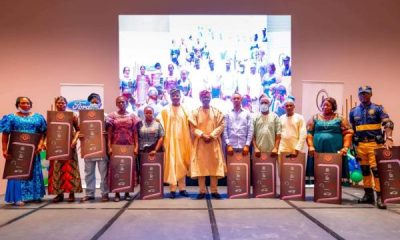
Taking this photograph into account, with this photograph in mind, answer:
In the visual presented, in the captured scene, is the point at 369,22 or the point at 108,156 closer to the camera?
the point at 108,156

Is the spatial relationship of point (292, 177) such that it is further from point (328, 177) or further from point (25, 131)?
point (25, 131)

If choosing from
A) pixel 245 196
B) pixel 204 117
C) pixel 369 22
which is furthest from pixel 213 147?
pixel 369 22

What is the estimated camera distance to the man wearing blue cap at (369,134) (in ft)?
14.8

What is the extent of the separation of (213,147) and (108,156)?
1.47 metres

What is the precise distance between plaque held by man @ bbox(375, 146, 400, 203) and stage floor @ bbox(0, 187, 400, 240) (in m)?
0.22

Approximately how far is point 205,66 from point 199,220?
3115 millimetres

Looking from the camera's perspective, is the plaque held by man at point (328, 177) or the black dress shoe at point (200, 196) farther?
the black dress shoe at point (200, 196)

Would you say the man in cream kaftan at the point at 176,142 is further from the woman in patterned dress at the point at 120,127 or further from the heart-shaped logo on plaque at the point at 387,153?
the heart-shaped logo on plaque at the point at 387,153

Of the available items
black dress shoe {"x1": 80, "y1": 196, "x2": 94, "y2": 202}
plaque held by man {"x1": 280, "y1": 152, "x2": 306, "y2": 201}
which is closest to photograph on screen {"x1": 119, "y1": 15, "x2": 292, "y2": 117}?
plaque held by man {"x1": 280, "y1": 152, "x2": 306, "y2": 201}

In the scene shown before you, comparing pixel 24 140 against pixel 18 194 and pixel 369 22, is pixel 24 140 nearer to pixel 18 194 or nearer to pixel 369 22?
pixel 18 194

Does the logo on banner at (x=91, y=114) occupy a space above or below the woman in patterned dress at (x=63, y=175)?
above

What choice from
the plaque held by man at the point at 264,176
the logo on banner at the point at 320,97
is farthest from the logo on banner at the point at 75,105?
the logo on banner at the point at 320,97

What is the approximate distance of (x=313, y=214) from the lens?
4008 mm

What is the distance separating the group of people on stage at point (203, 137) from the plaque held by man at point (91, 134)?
0.13 meters
